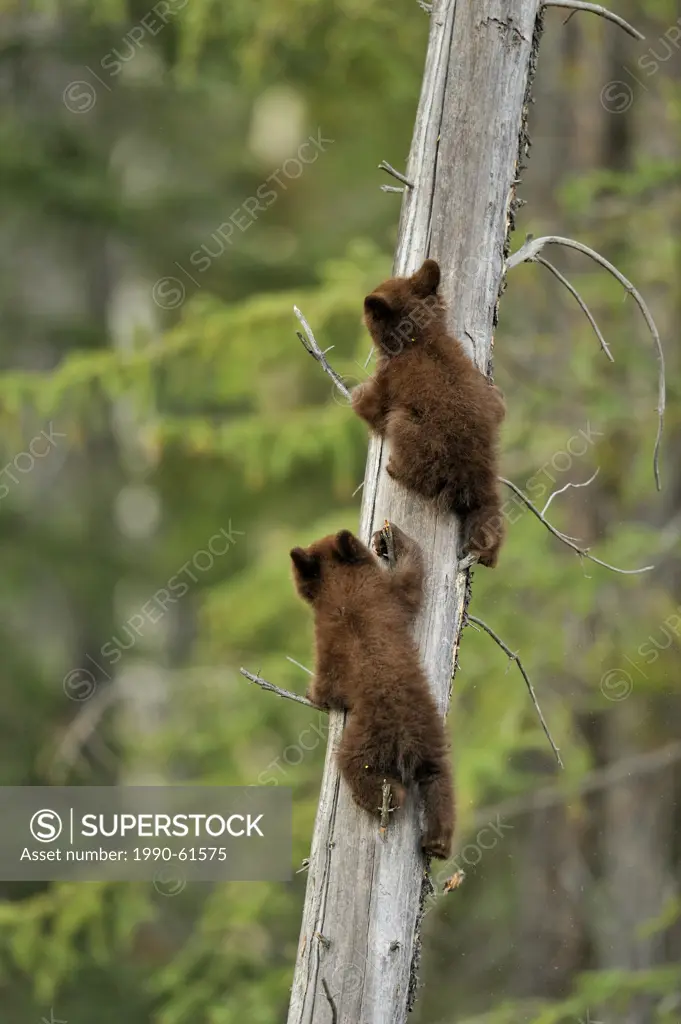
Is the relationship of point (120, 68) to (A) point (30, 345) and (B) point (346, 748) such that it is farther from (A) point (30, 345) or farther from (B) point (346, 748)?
(B) point (346, 748)

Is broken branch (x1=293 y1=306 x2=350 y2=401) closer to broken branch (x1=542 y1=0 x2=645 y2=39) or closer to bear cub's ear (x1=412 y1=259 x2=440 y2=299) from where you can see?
bear cub's ear (x1=412 y1=259 x2=440 y2=299)

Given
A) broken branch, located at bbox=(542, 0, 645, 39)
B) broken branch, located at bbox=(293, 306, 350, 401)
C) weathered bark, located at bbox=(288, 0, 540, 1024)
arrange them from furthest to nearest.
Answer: broken branch, located at bbox=(542, 0, 645, 39), broken branch, located at bbox=(293, 306, 350, 401), weathered bark, located at bbox=(288, 0, 540, 1024)

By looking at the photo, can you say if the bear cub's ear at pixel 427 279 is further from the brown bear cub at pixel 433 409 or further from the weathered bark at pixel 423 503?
the weathered bark at pixel 423 503

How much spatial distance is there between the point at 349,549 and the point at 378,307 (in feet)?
2.57

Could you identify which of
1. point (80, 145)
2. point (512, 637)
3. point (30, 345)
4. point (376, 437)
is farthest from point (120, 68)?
point (376, 437)

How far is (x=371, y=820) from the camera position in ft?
10.4

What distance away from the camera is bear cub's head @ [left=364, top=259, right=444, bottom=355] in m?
3.46

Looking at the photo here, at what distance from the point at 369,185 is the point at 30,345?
13.5 feet

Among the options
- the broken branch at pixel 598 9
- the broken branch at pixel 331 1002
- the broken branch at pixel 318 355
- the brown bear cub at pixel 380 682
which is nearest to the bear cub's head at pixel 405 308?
the broken branch at pixel 318 355

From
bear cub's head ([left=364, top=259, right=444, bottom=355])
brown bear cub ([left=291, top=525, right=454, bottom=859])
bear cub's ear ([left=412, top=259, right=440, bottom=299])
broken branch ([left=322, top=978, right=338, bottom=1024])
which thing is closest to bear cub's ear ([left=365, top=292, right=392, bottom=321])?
bear cub's head ([left=364, top=259, right=444, bottom=355])

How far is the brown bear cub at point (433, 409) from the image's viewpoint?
3410 mm

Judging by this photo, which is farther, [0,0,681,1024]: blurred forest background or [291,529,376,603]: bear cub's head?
[0,0,681,1024]: blurred forest background

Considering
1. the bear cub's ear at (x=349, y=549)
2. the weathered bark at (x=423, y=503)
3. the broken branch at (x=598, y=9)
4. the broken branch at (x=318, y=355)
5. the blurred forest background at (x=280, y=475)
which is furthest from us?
the blurred forest background at (x=280, y=475)

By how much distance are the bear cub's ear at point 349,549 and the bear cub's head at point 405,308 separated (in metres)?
0.66
